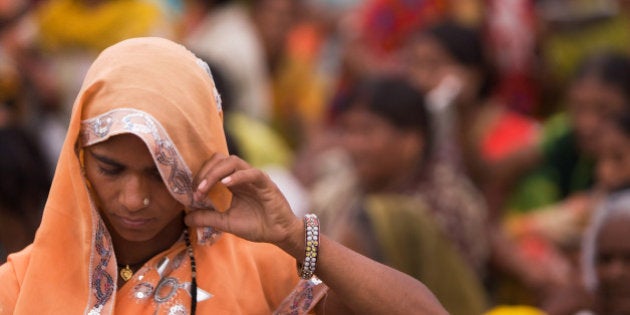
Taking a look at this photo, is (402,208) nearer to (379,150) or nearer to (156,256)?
(379,150)

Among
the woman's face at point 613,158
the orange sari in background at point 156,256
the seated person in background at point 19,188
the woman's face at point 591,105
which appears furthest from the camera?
the woman's face at point 591,105

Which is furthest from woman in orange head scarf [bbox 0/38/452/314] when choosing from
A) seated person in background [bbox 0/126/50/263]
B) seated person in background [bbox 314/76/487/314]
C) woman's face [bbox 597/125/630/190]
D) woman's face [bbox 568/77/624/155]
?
woman's face [bbox 568/77/624/155]

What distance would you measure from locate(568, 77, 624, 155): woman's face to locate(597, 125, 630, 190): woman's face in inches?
13.7

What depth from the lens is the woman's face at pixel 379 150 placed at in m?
6.30

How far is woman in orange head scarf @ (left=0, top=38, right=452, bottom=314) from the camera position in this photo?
11.8ft

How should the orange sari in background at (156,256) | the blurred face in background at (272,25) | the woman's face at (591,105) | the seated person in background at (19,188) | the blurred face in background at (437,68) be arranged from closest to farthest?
the orange sari in background at (156,256) → the seated person in background at (19,188) → the woman's face at (591,105) → the blurred face in background at (437,68) → the blurred face in background at (272,25)

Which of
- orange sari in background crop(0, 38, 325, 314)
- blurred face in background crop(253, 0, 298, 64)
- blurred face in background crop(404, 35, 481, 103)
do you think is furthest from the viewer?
blurred face in background crop(253, 0, 298, 64)

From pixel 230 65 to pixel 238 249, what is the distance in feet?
12.8

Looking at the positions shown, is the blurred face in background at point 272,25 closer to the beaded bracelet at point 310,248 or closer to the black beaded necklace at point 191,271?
the black beaded necklace at point 191,271

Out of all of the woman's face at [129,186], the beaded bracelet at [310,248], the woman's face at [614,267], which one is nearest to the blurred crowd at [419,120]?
the woman's face at [614,267]

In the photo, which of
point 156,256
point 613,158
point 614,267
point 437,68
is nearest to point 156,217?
point 156,256

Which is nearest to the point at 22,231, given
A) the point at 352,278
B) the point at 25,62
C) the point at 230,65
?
the point at 352,278

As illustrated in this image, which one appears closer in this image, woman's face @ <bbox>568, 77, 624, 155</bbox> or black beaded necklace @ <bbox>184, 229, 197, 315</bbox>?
black beaded necklace @ <bbox>184, 229, 197, 315</bbox>

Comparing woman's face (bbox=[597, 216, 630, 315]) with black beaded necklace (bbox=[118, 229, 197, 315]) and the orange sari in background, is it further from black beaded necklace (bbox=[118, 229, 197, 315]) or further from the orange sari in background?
black beaded necklace (bbox=[118, 229, 197, 315])
